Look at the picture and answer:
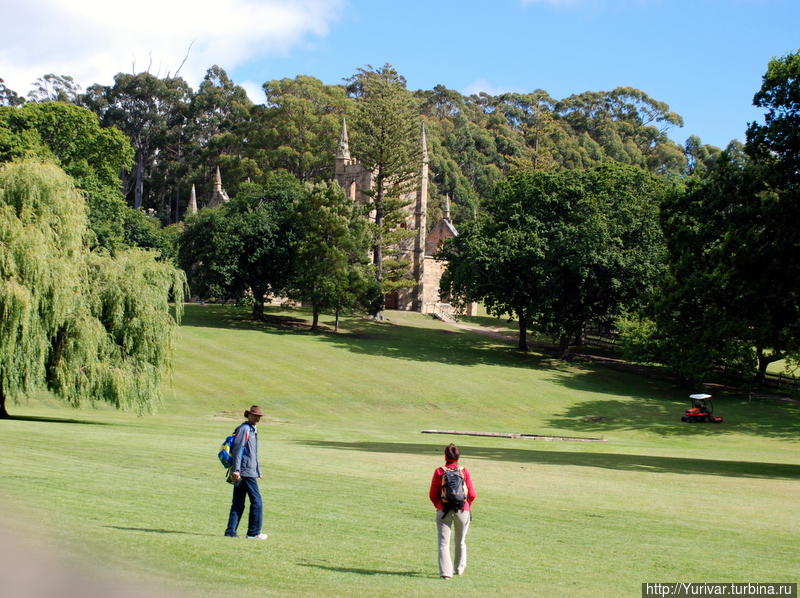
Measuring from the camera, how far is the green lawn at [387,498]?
33.6 ft

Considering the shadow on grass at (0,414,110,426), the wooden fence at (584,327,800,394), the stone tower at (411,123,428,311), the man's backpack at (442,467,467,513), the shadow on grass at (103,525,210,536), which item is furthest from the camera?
the stone tower at (411,123,428,311)

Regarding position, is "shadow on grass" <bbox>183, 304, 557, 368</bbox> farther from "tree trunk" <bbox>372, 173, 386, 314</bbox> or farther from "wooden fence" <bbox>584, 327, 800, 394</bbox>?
"wooden fence" <bbox>584, 327, 800, 394</bbox>

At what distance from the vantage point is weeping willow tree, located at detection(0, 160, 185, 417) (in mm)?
27609

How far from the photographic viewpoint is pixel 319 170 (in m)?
106

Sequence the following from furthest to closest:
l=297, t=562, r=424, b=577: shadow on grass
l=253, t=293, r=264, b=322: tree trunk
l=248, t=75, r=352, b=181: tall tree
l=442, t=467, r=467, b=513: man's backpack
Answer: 1. l=248, t=75, r=352, b=181: tall tree
2. l=253, t=293, r=264, b=322: tree trunk
3. l=297, t=562, r=424, b=577: shadow on grass
4. l=442, t=467, r=467, b=513: man's backpack

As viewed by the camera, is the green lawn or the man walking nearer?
the green lawn

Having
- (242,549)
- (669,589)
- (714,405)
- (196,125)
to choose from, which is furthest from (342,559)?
(196,125)

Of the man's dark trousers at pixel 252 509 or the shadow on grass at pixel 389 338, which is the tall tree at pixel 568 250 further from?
the man's dark trousers at pixel 252 509

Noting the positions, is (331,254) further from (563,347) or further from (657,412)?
(657,412)

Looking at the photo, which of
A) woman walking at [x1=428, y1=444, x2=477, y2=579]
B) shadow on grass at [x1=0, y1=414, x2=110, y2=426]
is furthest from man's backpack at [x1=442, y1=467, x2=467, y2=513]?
shadow on grass at [x1=0, y1=414, x2=110, y2=426]

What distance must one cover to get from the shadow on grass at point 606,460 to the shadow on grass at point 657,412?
1459cm

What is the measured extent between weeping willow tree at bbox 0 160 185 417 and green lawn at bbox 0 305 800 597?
147 cm

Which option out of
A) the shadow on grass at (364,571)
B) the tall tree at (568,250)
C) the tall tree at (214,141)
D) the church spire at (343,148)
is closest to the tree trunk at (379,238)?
the tall tree at (568,250)

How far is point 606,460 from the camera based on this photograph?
26.4 m
